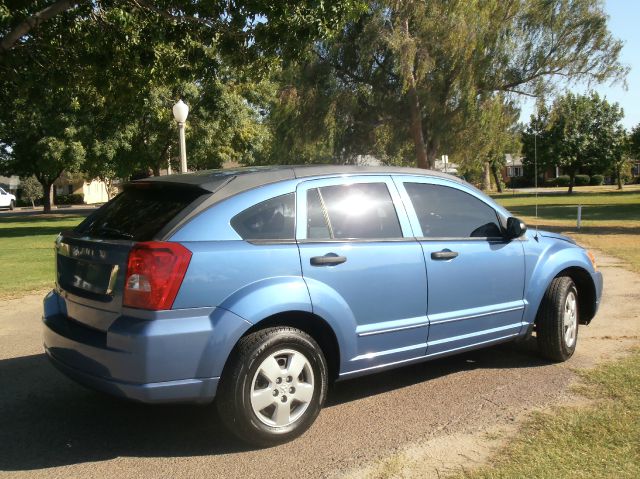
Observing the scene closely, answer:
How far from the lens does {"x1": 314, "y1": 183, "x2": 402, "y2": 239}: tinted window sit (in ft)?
14.0

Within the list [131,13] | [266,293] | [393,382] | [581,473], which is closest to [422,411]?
[393,382]

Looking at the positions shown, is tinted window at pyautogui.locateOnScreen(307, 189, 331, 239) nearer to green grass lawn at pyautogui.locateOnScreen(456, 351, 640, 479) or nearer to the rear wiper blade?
the rear wiper blade

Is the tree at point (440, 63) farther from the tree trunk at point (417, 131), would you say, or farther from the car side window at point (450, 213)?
the car side window at point (450, 213)

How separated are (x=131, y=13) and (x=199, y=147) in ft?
49.0

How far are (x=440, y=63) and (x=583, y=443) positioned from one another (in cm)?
1970

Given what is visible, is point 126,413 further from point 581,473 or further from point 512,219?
point 512,219

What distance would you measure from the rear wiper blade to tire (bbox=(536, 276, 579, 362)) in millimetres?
3572

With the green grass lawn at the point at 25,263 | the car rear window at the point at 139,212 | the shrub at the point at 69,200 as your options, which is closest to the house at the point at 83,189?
the shrub at the point at 69,200

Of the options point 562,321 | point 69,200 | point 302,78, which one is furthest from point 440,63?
point 69,200

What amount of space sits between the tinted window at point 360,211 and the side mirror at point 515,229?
1135 mm

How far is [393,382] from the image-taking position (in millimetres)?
5078

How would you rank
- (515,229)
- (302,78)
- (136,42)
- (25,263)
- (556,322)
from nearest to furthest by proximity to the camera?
(515,229), (556,322), (136,42), (25,263), (302,78)

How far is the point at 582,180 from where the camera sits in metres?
78.1

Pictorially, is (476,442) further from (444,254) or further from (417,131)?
(417,131)
